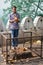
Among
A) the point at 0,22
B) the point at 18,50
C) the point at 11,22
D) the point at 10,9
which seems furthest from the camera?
the point at 10,9

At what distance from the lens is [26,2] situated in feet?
38.7

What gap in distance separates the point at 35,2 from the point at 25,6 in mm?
554

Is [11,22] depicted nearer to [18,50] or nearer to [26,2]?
[18,50]

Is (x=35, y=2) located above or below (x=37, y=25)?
above

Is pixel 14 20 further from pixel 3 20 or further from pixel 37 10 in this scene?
pixel 37 10

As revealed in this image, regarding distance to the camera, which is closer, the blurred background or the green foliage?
the blurred background

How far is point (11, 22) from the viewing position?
8.84m

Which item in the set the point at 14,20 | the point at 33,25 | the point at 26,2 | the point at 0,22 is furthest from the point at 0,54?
the point at 26,2

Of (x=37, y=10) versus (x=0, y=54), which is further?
(x=37, y=10)

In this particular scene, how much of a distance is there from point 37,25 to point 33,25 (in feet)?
0.89

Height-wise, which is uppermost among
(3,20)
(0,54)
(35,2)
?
(35,2)

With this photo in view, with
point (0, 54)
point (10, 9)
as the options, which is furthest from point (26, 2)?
point (0, 54)

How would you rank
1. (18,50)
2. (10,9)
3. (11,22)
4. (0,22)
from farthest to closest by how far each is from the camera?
(10,9), (0,22), (11,22), (18,50)

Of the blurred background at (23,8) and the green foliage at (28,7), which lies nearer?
the blurred background at (23,8)
